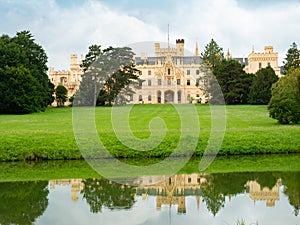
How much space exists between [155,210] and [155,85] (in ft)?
163

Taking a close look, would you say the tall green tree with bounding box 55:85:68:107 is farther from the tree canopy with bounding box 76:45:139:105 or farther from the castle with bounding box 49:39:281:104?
the tree canopy with bounding box 76:45:139:105

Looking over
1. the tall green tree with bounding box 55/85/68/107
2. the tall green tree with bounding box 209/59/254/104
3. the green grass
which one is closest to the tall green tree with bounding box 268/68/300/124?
the green grass

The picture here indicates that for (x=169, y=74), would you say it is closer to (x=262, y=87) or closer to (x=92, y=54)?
(x=92, y=54)

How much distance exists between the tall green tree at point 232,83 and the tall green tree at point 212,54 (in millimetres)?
8703

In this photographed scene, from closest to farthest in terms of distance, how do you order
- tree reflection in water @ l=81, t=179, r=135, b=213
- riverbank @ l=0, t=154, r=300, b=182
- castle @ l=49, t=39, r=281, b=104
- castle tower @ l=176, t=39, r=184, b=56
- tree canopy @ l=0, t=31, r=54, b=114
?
tree reflection in water @ l=81, t=179, r=135, b=213 < riverbank @ l=0, t=154, r=300, b=182 < tree canopy @ l=0, t=31, r=54, b=114 < castle @ l=49, t=39, r=281, b=104 < castle tower @ l=176, t=39, r=184, b=56

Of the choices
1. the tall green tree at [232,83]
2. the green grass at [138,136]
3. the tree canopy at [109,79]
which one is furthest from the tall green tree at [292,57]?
the green grass at [138,136]

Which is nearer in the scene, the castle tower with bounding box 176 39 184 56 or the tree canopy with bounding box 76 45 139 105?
the tree canopy with bounding box 76 45 139 105

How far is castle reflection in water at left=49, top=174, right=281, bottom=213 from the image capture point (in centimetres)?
1241

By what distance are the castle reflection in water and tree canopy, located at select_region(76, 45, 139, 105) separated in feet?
92.6

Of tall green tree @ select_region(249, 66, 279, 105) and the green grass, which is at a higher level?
tall green tree @ select_region(249, 66, 279, 105)

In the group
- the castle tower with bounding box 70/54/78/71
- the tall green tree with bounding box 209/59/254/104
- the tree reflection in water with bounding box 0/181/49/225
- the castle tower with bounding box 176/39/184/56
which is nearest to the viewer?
the tree reflection in water with bounding box 0/181/49/225

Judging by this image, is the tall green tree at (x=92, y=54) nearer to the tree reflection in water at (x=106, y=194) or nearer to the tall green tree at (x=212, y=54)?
the tall green tree at (x=212, y=54)

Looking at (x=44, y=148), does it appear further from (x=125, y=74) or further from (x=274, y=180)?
(x=125, y=74)

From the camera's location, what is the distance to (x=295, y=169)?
52.9ft
